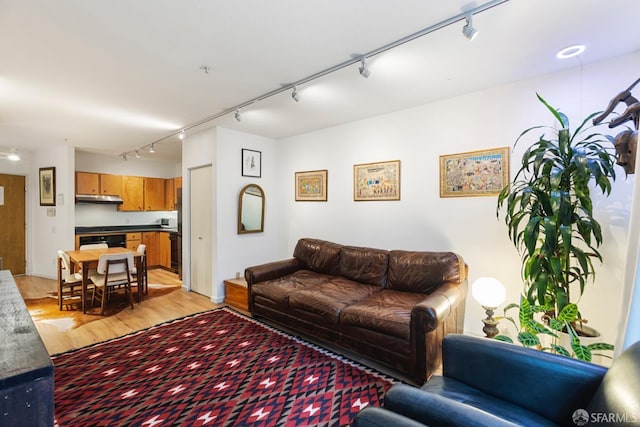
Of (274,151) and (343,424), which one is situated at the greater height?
(274,151)

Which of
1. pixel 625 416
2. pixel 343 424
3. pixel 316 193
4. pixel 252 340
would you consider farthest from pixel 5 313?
pixel 316 193

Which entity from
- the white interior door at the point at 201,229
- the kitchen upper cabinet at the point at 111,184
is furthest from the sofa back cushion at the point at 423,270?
the kitchen upper cabinet at the point at 111,184

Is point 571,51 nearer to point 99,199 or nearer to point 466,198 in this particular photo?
point 466,198

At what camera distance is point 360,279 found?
11.3 ft

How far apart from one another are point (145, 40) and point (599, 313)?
4096 millimetres

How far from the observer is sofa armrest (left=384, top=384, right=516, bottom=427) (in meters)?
0.97

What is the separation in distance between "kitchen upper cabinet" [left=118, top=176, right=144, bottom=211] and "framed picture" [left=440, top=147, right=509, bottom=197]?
253 inches

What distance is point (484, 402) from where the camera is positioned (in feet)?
4.55

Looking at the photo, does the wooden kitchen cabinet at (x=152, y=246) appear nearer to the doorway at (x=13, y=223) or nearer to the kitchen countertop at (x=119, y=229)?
the kitchen countertop at (x=119, y=229)

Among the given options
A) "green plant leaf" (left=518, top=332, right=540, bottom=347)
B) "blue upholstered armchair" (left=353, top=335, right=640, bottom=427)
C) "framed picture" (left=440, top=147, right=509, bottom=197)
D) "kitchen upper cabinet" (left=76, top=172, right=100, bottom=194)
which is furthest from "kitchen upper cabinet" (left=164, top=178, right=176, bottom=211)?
"green plant leaf" (left=518, top=332, right=540, bottom=347)

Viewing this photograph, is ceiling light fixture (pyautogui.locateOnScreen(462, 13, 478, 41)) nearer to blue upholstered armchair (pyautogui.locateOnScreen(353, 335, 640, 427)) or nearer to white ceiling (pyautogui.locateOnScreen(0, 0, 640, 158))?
white ceiling (pyautogui.locateOnScreen(0, 0, 640, 158))

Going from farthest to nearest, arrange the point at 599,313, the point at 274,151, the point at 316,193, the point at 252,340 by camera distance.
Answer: the point at 274,151
the point at 316,193
the point at 252,340
the point at 599,313

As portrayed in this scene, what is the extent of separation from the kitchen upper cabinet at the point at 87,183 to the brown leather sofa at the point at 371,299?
465 cm

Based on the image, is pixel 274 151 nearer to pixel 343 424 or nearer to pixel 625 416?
pixel 343 424
